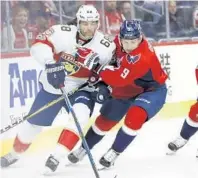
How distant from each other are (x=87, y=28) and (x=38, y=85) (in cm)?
134

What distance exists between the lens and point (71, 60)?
2.99m

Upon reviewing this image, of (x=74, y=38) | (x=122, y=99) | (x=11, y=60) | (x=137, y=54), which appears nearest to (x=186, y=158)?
(x=122, y=99)

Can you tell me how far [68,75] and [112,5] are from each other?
1.93 metres

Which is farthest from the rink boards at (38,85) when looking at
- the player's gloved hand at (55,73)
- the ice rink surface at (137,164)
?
the player's gloved hand at (55,73)

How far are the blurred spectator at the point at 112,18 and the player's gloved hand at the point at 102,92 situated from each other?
6.17 ft

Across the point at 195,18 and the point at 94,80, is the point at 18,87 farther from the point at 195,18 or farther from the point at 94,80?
the point at 195,18

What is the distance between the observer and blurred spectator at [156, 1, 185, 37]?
514cm

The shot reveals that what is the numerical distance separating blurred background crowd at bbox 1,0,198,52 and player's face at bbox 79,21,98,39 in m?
1.33

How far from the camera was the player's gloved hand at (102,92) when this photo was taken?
289 cm

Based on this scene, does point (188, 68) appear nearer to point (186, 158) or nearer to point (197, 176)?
point (186, 158)

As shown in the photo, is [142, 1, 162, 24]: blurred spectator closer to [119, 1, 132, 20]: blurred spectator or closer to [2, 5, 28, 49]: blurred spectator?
[119, 1, 132, 20]: blurred spectator

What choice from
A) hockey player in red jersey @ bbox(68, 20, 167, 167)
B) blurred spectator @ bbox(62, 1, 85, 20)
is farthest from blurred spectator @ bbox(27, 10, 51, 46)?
hockey player in red jersey @ bbox(68, 20, 167, 167)

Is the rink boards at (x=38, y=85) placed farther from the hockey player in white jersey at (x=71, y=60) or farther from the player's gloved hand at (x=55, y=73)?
the player's gloved hand at (x=55, y=73)

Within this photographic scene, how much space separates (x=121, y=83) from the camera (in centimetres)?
291
